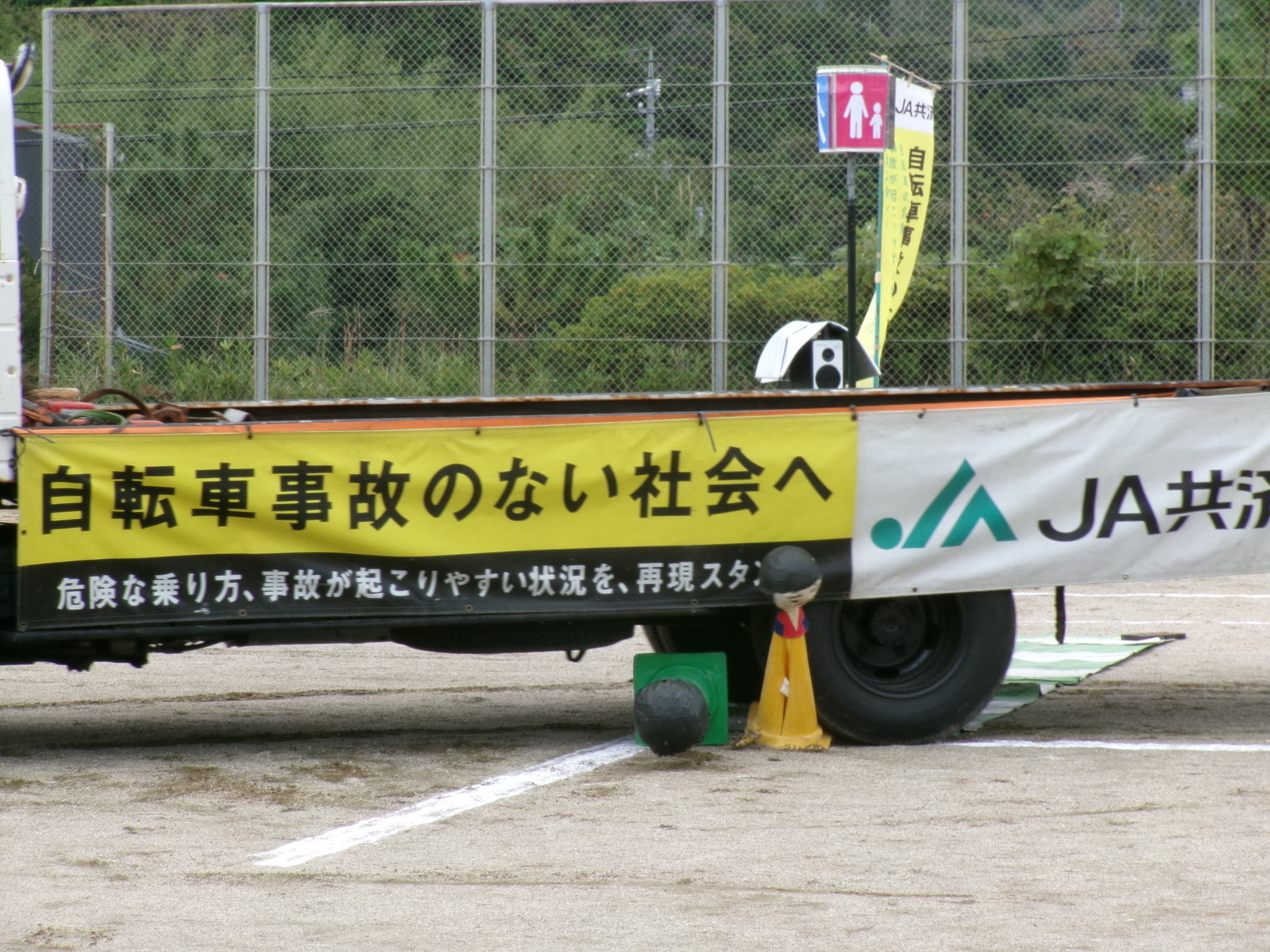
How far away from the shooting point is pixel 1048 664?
9.98 m

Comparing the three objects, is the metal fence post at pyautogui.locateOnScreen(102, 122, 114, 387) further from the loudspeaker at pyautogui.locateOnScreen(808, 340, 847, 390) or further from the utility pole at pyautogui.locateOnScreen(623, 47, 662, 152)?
the loudspeaker at pyautogui.locateOnScreen(808, 340, 847, 390)

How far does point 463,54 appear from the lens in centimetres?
1616

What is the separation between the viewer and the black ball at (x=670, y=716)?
733 centimetres

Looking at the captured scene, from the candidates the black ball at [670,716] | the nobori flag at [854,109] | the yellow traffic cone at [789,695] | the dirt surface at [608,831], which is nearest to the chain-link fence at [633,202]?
the nobori flag at [854,109]

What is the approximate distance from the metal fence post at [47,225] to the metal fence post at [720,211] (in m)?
6.26

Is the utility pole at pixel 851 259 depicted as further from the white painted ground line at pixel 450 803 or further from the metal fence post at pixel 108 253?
the metal fence post at pixel 108 253

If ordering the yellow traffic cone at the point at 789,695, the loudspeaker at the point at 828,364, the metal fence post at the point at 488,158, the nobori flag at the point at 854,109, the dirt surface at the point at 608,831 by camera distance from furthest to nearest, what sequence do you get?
the metal fence post at the point at 488,158
the nobori flag at the point at 854,109
the loudspeaker at the point at 828,364
the yellow traffic cone at the point at 789,695
the dirt surface at the point at 608,831

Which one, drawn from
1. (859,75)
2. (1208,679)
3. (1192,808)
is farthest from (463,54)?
(1192,808)

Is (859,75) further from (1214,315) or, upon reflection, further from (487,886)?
(487,886)

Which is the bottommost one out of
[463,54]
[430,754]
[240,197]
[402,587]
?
[430,754]

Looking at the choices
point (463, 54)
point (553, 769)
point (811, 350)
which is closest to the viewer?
point (553, 769)

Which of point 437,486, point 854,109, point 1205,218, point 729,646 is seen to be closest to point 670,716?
point 437,486

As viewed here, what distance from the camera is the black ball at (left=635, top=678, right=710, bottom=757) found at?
7328mm

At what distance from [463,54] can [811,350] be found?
491 centimetres
